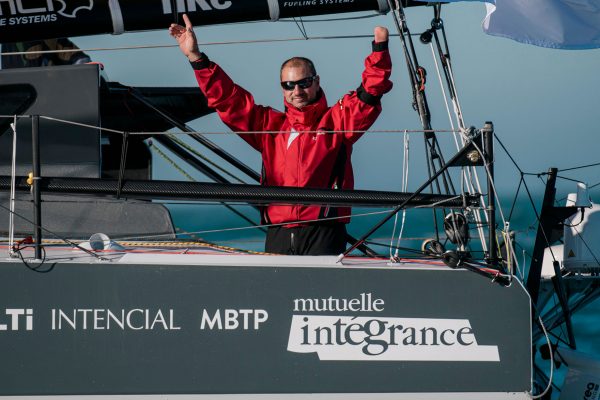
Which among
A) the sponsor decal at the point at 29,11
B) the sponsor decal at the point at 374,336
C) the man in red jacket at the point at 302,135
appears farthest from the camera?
the sponsor decal at the point at 29,11

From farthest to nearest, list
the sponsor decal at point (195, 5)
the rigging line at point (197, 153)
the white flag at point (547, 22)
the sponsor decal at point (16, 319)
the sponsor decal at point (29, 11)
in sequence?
1. the rigging line at point (197, 153)
2. the sponsor decal at point (195, 5)
3. the sponsor decal at point (29, 11)
4. the white flag at point (547, 22)
5. the sponsor decal at point (16, 319)

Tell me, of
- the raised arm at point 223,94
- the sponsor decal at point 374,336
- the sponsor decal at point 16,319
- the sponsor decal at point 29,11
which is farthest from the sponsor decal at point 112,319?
the sponsor decal at point 29,11

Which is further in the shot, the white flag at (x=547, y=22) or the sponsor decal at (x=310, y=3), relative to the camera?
the sponsor decal at (x=310, y=3)

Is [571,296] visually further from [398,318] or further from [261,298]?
[261,298]

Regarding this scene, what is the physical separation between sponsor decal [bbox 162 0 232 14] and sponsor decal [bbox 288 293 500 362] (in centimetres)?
207

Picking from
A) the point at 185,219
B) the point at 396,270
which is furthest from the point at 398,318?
the point at 185,219

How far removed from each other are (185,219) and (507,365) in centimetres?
828

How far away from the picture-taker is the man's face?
14.9 feet

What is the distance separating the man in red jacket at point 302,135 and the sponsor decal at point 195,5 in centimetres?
107

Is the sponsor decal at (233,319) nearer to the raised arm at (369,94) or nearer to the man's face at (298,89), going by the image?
the raised arm at (369,94)

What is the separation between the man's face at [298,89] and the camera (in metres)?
4.54

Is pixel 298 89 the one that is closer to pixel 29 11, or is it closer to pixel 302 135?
pixel 302 135

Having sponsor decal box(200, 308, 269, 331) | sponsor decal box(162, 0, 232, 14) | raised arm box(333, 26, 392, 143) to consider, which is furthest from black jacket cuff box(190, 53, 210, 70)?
sponsor decal box(162, 0, 232, 14)

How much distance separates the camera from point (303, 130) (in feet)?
15.1
